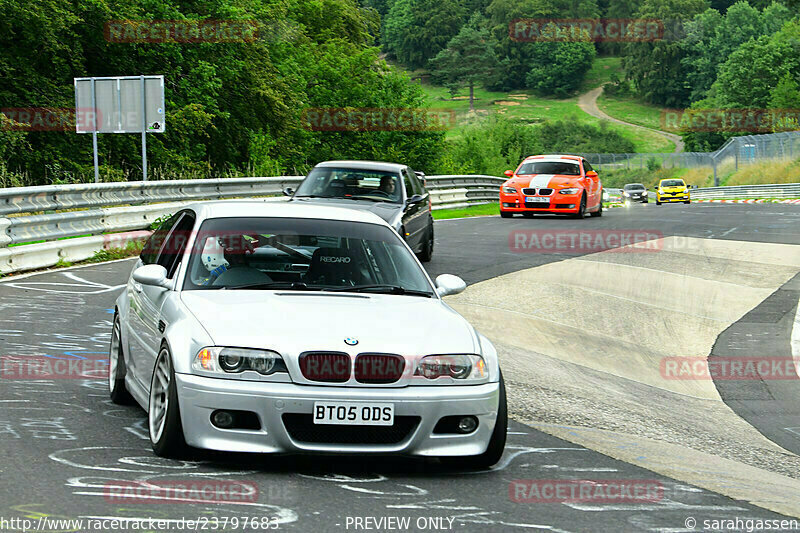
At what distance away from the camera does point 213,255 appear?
6590mm

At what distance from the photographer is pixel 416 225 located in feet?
52.2

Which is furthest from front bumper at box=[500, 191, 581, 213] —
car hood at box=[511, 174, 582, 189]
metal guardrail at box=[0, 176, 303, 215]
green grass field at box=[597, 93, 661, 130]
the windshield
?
green grass field at box=[597, 93, 661, 130]

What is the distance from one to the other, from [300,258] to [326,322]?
130 centimetres

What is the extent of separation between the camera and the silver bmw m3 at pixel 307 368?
5.28 metres

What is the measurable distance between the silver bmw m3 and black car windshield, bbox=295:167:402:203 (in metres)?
9.15

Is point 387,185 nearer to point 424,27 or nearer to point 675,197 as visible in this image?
point 675,197

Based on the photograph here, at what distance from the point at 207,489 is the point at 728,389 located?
21.7 feet

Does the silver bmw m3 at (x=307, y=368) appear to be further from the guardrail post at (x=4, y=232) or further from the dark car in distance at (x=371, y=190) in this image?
the dark car in distance at (x=371, y=190)

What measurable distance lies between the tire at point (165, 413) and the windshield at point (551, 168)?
75.0ft

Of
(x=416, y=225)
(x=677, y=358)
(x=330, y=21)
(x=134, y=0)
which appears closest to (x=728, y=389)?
(x=677, y=358)

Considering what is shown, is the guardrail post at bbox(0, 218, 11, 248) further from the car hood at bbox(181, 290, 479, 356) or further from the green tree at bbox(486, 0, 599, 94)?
the green tree at bbox(486, 0, 599, 94)

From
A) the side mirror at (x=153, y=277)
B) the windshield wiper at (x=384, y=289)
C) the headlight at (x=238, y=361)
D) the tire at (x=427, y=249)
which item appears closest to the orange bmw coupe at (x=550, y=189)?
the tire at (x=427, y=249)

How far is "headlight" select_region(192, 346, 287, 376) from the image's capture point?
17.4 feet

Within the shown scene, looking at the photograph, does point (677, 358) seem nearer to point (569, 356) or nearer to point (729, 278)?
point (569, 356)
